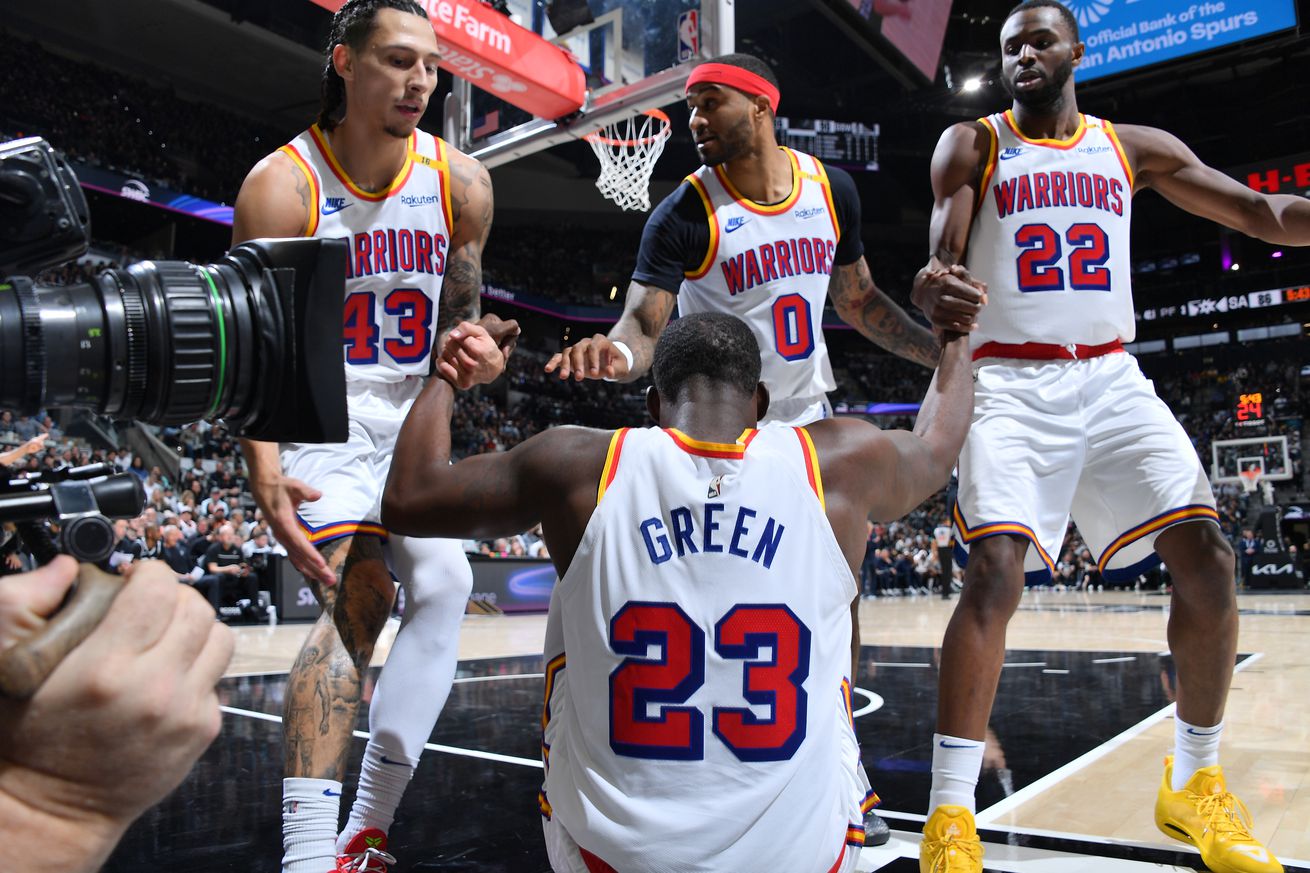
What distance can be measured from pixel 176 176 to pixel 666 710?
2040cm

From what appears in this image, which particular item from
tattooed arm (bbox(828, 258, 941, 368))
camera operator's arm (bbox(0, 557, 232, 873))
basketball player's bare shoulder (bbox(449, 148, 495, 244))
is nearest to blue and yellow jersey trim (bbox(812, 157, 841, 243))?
tattooed arm (bbox(828, 258, 941, 368))

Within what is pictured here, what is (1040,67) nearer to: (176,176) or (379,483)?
(379,483)

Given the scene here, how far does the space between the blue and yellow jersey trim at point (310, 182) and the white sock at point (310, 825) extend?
1415 mm

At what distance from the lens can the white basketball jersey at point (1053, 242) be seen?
297 centimetres

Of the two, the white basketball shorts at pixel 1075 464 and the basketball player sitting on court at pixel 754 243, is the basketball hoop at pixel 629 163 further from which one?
the white basketball shorts at pixel 1075 464

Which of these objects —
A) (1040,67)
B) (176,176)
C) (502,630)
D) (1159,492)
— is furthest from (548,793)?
(176,176)

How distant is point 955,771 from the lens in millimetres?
2465

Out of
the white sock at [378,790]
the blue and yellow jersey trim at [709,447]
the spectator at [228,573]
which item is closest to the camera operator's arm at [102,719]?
the blue and yellow jersey trim at [709,447]

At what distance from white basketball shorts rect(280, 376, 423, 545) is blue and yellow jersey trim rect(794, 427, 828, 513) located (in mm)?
1033

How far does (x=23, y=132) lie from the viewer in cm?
1598

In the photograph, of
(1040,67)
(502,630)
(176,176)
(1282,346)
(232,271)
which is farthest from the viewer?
(1282,346)

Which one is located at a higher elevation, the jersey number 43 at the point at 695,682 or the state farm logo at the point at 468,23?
the state farm logo at the point at 468,23

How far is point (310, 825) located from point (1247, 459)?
25198 millimetres

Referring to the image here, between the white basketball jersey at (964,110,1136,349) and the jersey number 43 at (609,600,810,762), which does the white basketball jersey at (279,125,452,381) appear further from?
the white basketball jersey at (964,110,1136,349)
